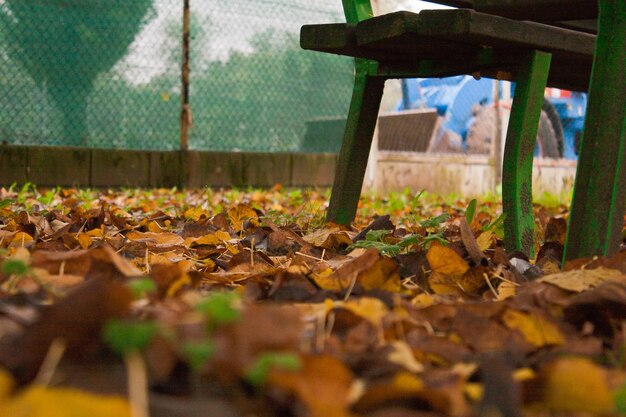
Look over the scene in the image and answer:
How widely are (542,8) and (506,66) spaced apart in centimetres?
51

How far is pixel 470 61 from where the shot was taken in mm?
2375

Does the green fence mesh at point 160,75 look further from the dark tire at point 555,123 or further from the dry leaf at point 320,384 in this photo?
the dry leaf at point 320,384

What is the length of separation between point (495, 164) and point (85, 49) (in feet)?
15.0

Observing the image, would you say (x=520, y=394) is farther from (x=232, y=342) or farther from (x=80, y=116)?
Answer: (x=80, y=116)

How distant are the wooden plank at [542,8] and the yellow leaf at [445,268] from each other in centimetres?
65

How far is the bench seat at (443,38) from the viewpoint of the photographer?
199 cm

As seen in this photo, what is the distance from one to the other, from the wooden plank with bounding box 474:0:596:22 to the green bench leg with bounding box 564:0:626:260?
22 cm

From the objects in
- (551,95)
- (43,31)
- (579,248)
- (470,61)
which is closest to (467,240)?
(579,248)

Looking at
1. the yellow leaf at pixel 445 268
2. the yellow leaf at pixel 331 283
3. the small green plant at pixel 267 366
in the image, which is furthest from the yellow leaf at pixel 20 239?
the small green plant at pixel 267 366

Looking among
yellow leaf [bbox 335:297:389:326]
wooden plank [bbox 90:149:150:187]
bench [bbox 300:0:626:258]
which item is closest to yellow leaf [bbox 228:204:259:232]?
bench [bbox 300:0:626:258]

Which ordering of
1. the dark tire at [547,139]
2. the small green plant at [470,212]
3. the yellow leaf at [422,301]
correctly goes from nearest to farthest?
the yellow leaf at [422,301], the small green plant at [470,212], the dark tire at [547,139]

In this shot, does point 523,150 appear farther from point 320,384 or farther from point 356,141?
point 320,384

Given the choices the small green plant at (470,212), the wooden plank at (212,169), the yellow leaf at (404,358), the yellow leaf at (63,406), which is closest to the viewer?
the yellow leaf at (63,406)

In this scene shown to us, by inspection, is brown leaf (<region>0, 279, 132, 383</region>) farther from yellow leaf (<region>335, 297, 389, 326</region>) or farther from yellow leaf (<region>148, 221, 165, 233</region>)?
yellow leaf (<region>148, 221, 165, 233</region>)
